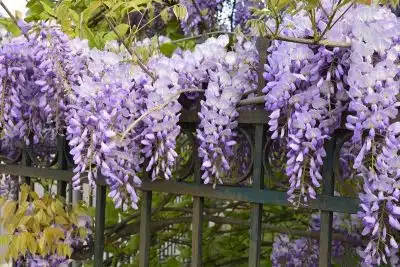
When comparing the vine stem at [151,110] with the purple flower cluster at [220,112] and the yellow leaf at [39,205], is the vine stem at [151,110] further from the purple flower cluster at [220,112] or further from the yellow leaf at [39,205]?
the yellow leaf at [39,205]

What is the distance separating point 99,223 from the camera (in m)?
2.03

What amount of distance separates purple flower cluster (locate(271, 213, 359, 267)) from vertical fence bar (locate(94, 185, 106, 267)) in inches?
28.8

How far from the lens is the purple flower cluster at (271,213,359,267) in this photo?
2.28 meters

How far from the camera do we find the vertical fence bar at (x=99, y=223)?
202 centimetres

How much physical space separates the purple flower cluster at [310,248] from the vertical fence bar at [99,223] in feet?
2.40

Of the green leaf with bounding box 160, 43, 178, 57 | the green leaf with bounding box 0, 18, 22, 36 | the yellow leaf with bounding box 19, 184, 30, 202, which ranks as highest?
the green leaf with bounding box 0, 18, 22, 36

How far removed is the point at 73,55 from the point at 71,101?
149mm

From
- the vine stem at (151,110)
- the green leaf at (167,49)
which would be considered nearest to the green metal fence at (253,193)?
the vine stem at (151,110)

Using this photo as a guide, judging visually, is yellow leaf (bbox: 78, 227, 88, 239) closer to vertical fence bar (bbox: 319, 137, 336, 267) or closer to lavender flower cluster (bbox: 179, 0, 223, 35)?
vertical fence bar (bbox: 319, 137, 336, 267)

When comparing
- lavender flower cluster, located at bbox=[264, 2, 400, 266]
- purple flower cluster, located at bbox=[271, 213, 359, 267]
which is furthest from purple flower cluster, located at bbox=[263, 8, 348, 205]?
purple flower cluster, located at bbox=[271, 213, 359, 267]

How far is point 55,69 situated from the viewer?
5.90ft

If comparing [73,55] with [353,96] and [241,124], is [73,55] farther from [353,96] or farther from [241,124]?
[353,96]

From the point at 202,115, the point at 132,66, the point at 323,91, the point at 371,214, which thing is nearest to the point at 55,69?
the point at 132,66

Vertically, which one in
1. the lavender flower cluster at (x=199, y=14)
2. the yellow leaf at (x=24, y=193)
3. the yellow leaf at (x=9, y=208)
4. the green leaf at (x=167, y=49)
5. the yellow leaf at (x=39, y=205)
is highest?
the lavender flower cluster at (x=199, y=14)
